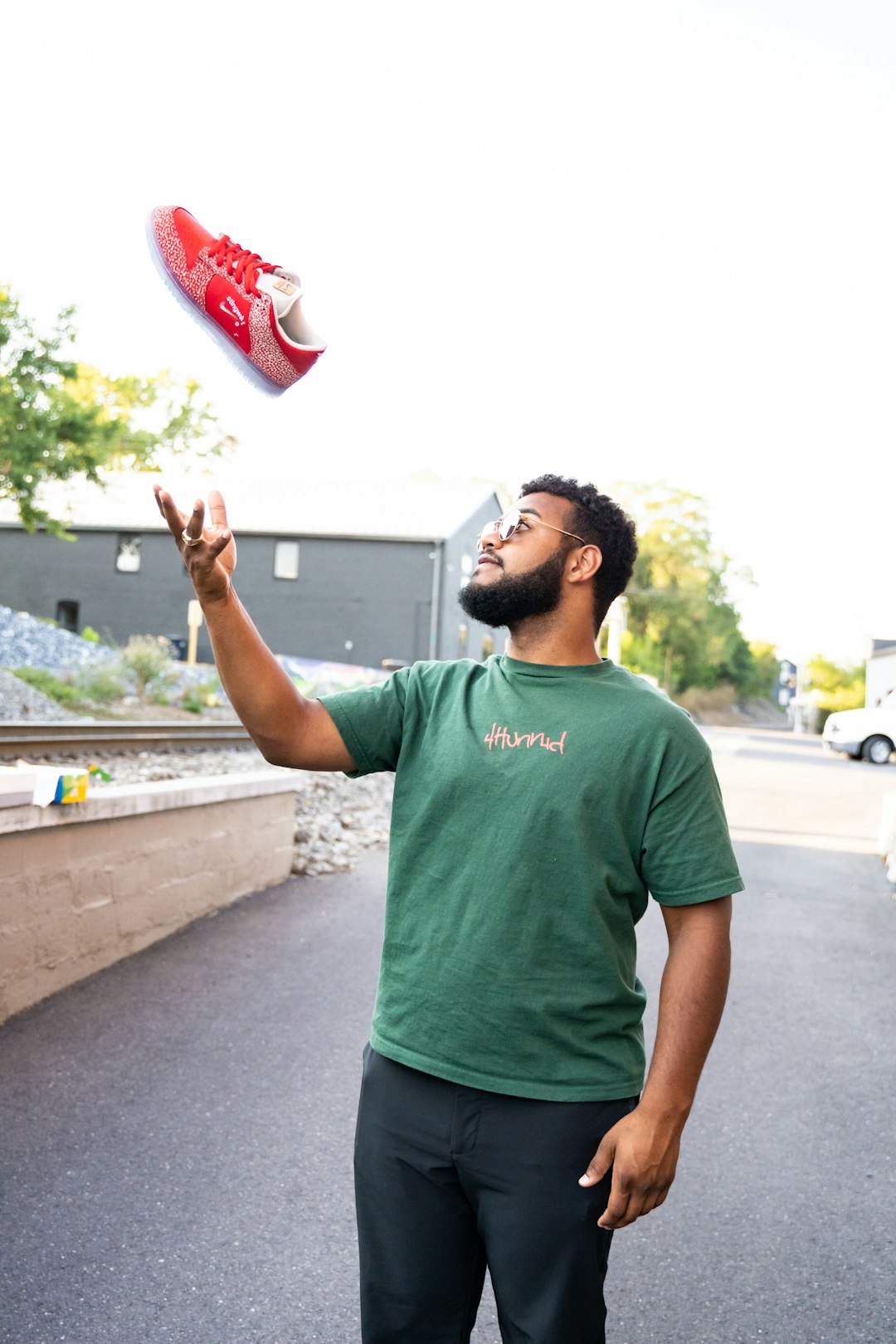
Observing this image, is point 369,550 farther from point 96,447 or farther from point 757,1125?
point 757,1125

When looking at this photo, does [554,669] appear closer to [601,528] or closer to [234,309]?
[601,528]

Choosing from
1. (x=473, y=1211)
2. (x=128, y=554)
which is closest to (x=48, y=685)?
(x=473, y=1211)

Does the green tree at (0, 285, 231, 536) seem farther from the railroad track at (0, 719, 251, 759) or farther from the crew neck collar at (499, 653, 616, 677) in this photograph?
the crew neck collar at (499, 653, 616, 677)

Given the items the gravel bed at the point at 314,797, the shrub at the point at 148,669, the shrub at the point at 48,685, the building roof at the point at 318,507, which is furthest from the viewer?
the building roof at the point at 318,507

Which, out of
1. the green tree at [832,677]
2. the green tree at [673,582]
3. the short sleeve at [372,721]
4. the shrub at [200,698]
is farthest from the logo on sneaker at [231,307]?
the green tree at [832,677]

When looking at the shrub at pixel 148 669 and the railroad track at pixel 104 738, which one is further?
the shrub at pixel 148 669

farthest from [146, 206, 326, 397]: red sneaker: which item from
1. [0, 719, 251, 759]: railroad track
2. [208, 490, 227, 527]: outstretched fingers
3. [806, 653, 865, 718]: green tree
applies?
[806, 653, 865, 718]: green tree

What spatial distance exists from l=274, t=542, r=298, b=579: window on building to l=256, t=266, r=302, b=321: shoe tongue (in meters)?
43.5

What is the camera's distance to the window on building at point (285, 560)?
45625 millimetres

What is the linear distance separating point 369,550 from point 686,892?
4355cm

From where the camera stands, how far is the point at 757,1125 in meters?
4.78

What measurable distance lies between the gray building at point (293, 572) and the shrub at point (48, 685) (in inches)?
956

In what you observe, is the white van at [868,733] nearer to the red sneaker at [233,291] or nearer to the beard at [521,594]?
the beard at [521,594]

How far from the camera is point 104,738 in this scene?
43.0 ft
